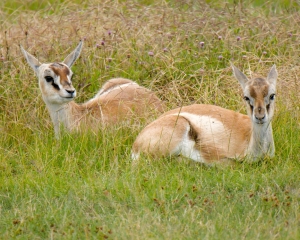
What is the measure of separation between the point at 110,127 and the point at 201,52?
7.18ft

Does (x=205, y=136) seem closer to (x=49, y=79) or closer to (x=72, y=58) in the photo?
(x=49, y=79)

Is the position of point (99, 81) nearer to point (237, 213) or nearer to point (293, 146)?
point (293, 146)

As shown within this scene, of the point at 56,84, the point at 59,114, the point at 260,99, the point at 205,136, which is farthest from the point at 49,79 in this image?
the point at 260,99

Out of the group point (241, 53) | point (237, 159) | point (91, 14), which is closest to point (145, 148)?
point (237, 159)

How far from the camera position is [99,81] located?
1006cm

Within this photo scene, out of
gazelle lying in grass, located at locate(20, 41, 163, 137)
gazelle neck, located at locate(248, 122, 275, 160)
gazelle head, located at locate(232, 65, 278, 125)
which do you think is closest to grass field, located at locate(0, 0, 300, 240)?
gazelle neck, located at locate(248, 122, 275, 160)

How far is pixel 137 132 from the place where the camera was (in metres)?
8.33

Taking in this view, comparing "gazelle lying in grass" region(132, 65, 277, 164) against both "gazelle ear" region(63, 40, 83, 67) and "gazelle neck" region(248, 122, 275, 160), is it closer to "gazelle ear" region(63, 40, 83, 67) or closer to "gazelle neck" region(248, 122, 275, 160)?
"gazelle neck" region(248, 122, 275, 160)

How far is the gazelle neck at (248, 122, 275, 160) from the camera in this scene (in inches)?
289

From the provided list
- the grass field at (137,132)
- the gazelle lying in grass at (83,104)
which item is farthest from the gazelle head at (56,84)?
the grass field at (137,132)

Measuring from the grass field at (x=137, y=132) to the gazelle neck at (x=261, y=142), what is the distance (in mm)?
100

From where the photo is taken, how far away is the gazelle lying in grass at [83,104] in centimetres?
882

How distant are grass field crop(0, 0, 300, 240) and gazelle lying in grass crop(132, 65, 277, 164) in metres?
0.13

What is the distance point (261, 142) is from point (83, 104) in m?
2.86
